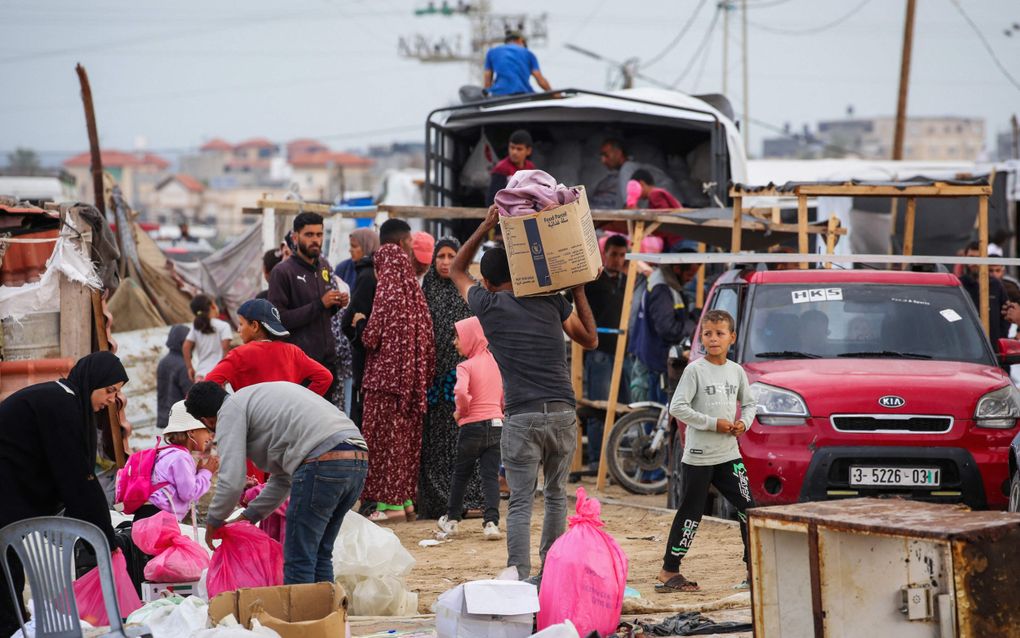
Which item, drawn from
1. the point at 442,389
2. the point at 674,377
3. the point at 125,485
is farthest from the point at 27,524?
the point at 674,377

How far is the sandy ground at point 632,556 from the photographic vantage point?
7.61m

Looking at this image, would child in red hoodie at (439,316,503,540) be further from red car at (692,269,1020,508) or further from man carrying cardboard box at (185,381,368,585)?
man carrying cardboard box at (185,381,368,585)

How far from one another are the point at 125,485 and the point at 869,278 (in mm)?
5416

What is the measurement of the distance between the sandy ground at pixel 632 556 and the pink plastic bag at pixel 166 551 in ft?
4.35

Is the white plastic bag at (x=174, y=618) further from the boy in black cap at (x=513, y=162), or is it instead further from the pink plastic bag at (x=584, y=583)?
the boy in black cap at (x=513, y=162)

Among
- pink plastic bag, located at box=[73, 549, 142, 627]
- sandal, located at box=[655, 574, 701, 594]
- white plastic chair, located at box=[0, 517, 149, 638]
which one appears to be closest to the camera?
white plastic chair, located at box=[0, 517, 149, 638]

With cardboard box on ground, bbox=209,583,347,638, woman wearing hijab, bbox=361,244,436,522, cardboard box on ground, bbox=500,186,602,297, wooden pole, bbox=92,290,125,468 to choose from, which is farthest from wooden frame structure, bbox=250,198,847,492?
cardboard box on ground, bbox=209,583,347,638

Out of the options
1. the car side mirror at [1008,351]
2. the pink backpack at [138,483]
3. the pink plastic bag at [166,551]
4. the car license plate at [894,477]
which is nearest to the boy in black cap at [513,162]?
the car side mirror at [1008,351]

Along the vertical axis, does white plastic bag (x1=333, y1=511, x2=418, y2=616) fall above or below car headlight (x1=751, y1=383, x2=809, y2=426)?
below

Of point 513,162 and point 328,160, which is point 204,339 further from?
point 328,160

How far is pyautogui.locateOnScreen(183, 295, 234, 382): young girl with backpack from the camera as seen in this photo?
12664mm

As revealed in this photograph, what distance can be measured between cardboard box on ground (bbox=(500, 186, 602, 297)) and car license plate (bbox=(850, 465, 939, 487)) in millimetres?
2575

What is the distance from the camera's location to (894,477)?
8.34 metres

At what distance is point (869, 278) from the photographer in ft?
31.3
